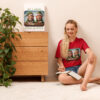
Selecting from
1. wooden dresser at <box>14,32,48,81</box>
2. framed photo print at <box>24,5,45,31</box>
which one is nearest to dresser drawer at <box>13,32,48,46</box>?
wooden dresser at <box>14,32,48,81</box>

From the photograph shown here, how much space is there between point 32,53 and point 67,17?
77 cm

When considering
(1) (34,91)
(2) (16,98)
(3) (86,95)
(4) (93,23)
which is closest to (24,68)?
(1) (34,91)

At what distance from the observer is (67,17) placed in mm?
2531

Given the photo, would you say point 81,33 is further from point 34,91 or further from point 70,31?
point 34,91

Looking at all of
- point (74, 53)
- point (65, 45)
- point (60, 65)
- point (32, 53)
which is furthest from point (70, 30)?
point (32, 53)

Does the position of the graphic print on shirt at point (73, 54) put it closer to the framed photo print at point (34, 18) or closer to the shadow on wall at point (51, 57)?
the shadow on wall at point (51, 57)

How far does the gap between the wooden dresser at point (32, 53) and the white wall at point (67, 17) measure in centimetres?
33

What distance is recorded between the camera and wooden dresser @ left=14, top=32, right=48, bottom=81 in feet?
7.28

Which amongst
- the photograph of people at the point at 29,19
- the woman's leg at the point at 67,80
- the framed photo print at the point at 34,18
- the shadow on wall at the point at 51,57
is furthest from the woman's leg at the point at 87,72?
the photograph of people at the point at 29,19

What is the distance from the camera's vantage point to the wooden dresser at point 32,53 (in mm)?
2219

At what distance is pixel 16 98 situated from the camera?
161cm

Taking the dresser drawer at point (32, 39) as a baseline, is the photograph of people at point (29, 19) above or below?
above

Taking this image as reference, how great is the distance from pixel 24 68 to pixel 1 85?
35 cm

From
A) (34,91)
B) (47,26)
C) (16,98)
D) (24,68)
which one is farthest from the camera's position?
(47,26)
